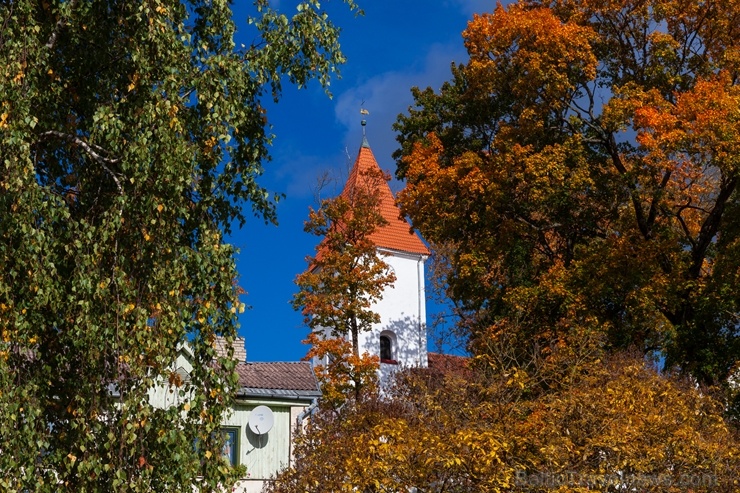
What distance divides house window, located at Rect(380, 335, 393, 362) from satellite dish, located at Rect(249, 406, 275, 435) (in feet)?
54.4

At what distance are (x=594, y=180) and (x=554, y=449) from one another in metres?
9.21

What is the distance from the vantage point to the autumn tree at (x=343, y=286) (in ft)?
100

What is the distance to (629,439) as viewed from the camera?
12.6m

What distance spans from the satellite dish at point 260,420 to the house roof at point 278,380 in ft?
1.76

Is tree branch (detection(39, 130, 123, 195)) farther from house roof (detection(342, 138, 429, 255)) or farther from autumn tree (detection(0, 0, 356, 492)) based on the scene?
house roof (detection(342, 138, 429, 255))

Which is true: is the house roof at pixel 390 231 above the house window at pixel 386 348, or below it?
above

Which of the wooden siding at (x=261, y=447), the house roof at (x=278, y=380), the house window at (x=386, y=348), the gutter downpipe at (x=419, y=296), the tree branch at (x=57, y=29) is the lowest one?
the wooden siding at (x=261, y=447)

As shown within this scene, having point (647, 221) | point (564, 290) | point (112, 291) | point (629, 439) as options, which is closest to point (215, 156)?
point (112, 291)

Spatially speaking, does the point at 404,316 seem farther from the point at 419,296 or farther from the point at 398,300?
the point at 419,296

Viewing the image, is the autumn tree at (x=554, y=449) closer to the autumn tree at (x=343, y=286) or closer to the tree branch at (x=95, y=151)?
the tree branch at (x=95, y=151)

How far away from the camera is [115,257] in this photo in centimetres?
847

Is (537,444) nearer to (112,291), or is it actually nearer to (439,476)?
(439,476)

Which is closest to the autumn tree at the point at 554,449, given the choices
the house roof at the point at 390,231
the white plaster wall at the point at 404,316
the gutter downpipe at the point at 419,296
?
the white plaster wall at the point at 404,316

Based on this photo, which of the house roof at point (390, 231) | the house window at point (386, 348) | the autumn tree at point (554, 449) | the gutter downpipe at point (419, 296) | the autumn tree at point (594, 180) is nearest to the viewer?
the autumn tree at point (554, 449)
